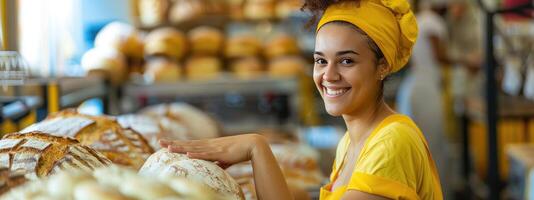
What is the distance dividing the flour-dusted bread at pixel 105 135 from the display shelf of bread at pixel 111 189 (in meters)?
0.78

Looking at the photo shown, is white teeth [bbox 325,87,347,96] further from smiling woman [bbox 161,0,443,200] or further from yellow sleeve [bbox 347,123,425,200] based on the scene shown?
yellow sleeve [bbox 347,123,425,200]

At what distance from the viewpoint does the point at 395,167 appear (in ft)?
4.99

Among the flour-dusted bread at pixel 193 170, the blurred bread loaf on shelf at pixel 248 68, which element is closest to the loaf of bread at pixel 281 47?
the blurred bread loaf on shelf at pixel 248 68

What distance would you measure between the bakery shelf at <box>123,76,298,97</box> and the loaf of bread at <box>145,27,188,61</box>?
0.36 m

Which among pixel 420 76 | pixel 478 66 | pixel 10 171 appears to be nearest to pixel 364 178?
pixel 10 171

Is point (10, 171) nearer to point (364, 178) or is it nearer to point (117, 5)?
point (364, 178)

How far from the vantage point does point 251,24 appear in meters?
6.67

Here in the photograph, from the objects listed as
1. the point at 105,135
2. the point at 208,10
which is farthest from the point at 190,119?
the point at 208,10

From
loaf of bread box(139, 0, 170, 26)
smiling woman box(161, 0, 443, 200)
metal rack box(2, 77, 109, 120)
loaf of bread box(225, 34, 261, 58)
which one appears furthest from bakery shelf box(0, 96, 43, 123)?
loaf of bread box(139, 0, 170, 26)

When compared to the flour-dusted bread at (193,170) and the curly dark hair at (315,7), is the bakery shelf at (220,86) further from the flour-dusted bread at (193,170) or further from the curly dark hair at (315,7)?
the flour-dusted bread at (193,170)

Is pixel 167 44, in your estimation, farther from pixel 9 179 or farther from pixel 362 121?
pixel 9 179

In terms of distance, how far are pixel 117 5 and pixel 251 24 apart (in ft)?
7.70

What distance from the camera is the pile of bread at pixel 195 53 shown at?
17.7 ft

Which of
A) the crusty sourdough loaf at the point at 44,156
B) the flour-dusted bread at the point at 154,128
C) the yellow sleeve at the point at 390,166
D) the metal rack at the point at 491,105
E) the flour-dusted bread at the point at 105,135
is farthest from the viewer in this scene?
the metal rack at the point at 491,105
